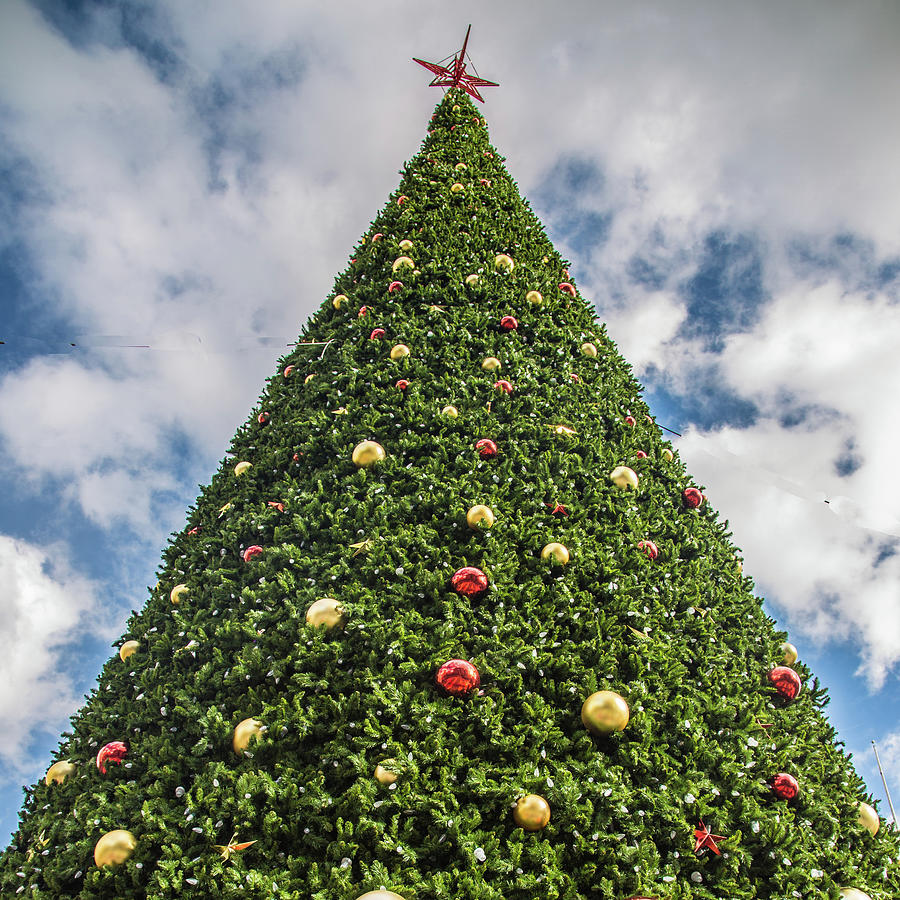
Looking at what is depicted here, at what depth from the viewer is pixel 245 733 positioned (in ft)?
6.44

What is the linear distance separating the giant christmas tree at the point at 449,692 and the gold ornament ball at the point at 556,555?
15mm

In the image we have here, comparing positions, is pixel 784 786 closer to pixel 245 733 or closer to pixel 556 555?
pixel 556 555

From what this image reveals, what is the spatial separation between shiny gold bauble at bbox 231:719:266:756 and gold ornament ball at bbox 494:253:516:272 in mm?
3875

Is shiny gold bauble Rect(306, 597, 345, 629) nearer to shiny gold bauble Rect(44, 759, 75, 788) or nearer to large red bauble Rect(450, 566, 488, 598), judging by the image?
large red bauble Rect(450, 566, 488, 598)

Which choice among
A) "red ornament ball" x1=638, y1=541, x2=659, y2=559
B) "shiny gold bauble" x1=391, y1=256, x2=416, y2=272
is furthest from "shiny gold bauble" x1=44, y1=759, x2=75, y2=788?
"shiny gold bauble" x1=391, y1=256, x2=416, y2=272

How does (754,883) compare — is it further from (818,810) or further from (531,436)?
(531,436)

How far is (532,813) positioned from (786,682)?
158cm

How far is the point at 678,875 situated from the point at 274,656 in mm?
1582

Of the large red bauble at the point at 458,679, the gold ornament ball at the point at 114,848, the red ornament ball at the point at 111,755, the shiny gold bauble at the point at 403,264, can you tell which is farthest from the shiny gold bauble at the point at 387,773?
the shiny gold bauble at the point at 403,264

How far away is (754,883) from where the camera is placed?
72.3 inches

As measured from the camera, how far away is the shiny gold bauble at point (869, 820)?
2350 mm

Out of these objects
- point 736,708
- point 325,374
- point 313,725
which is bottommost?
point 313,725

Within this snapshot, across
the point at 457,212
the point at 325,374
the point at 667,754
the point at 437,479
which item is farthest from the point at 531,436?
the point at 457,212

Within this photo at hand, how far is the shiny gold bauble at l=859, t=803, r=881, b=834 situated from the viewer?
7.71 feet
